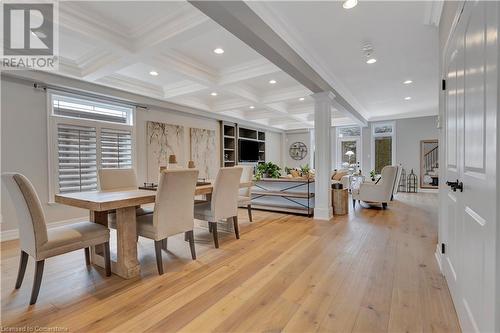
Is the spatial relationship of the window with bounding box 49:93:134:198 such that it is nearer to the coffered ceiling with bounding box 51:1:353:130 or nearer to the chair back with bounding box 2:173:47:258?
the coffered ceiling with bounding box 51:1:353:130

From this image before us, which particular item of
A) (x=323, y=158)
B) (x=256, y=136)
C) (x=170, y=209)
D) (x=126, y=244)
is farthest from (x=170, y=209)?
(x=256, y=136)

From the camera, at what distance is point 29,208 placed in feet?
5.90

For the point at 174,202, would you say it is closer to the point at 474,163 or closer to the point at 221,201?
the point at 221,201

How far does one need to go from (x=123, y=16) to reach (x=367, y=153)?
8.58 metres

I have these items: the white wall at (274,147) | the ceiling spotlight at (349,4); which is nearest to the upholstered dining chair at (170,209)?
the ceiling spotlight at (349,4)

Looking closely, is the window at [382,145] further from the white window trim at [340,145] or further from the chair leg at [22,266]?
the chair leg at [22,266]

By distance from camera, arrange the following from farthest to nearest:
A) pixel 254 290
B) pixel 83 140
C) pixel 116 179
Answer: pixel 83 140, pixel 116 179, pixel 254 290

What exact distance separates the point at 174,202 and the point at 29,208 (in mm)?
1076

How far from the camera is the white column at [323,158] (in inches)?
173

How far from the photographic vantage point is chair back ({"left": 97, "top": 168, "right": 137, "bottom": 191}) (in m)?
3.15

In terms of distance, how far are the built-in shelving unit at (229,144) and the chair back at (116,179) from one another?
401 cm

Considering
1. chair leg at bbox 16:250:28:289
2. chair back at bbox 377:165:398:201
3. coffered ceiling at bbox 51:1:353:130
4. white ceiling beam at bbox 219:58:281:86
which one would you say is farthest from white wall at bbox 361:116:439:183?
chair leg at bbox 16:250:28:289

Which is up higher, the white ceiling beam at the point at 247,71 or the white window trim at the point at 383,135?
the white ceiling beam at the point at 247,71

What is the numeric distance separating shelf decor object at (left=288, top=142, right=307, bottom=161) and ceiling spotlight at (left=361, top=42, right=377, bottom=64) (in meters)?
6.46
